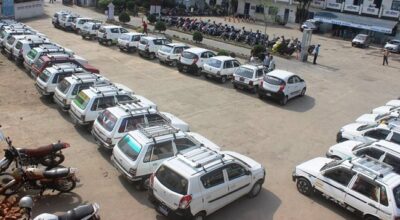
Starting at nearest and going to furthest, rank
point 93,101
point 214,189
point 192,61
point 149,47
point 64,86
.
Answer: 1. point 214,189
2. point 93,101
3. point 64,86
4. point 192,61
5. point 149,47

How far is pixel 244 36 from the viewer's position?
36.3 m

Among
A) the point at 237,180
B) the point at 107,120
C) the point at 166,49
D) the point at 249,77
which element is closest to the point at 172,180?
the point at 237,180

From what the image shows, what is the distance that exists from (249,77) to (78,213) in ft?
46.1

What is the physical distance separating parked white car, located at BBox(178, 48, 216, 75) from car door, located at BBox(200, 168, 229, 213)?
45.6 ft

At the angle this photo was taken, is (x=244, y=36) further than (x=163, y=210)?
Yes

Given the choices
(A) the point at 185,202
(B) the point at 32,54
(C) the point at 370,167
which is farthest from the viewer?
(B) the point at 32,54

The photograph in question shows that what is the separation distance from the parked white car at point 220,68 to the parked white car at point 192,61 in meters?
0.66

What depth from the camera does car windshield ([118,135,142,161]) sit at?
10547 mm

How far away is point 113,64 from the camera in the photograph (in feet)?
Answer: 81.3

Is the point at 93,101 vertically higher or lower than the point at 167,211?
higher

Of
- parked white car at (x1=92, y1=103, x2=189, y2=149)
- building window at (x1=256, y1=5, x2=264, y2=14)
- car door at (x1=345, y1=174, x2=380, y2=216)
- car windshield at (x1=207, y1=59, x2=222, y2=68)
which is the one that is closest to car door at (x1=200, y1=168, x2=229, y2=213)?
car door at (x1=345, y1=174, x2=380, y2=216)

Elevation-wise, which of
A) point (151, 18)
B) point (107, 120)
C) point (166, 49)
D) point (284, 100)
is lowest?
point (284, 100)

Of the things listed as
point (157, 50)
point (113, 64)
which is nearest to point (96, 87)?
point (113, 64)

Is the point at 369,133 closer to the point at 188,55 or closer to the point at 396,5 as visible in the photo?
the point at 188,55
